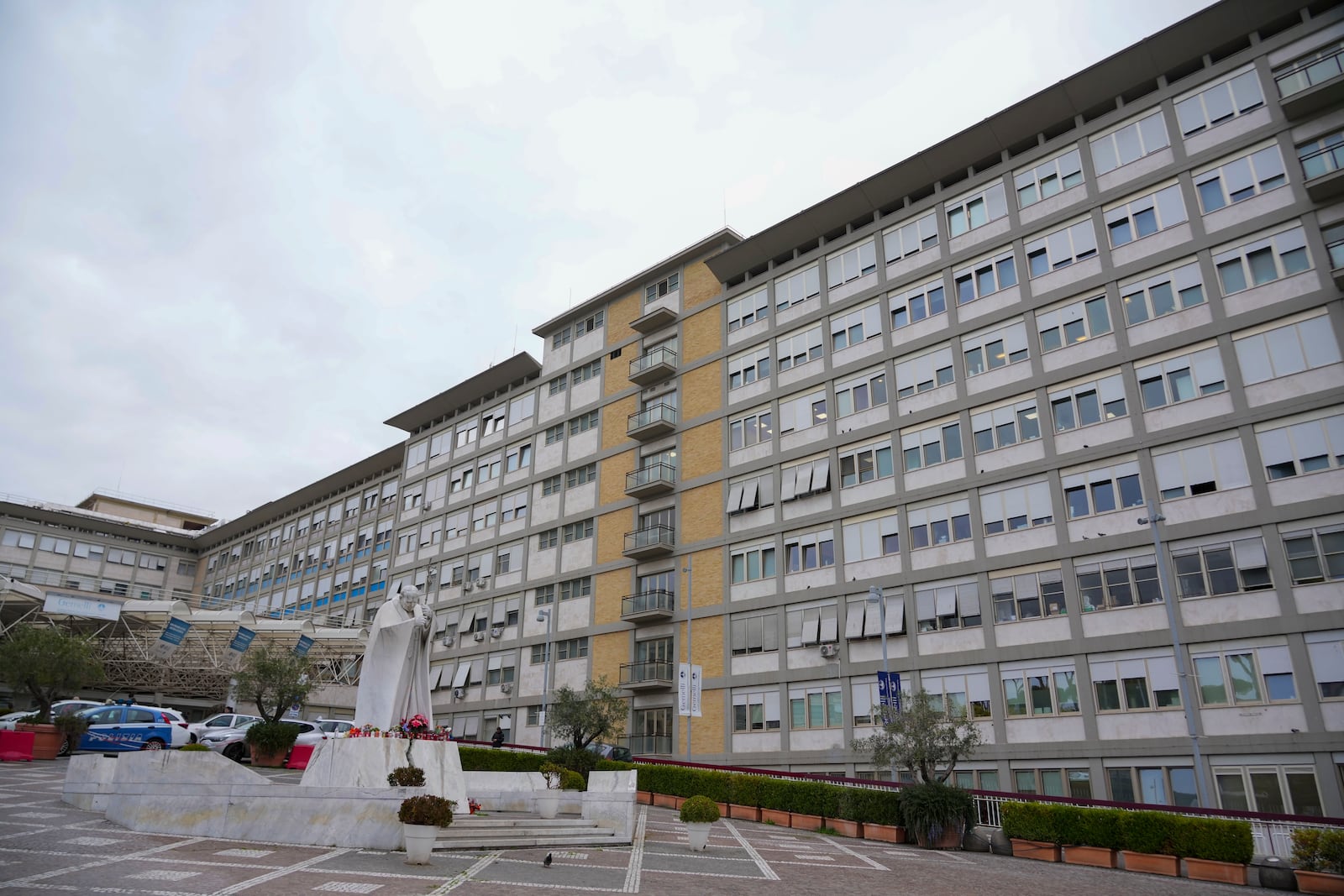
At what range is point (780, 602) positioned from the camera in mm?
37594

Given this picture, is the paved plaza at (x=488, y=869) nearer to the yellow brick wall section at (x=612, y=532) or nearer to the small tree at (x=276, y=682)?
the small tree at (x=276, y=682)

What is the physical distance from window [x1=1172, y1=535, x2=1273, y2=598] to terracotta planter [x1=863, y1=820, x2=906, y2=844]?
12321 mm

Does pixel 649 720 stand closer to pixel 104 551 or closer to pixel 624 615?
pixel 624 615

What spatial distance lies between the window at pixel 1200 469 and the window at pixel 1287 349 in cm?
233

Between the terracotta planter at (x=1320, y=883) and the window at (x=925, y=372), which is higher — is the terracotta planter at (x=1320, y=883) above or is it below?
below

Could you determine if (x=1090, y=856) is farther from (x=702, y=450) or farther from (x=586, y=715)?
(x=702, y=450)

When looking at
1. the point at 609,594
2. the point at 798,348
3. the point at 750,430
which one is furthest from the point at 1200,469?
the point at 609,594

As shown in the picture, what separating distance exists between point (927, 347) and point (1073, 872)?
2248cm

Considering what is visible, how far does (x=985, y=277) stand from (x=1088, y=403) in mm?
6892

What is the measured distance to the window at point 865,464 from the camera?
3616 centimetres

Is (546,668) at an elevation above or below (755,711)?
above

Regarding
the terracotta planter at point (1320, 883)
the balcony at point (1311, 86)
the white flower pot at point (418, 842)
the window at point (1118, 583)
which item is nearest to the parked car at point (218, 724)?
the white flower pot at point (418, 842)

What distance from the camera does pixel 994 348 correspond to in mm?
34250

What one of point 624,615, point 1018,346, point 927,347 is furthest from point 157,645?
point 1018,346
